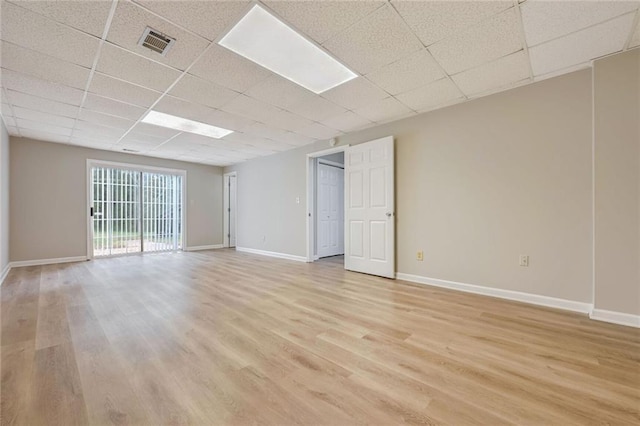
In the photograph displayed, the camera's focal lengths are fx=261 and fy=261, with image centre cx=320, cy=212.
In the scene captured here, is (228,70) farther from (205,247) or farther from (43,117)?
(205,247)

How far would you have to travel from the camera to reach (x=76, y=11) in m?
1.87

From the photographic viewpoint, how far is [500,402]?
1392mm

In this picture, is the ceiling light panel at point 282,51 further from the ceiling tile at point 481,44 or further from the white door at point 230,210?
the white door at point 230,210

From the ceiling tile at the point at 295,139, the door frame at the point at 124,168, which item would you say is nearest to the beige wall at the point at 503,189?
the ceiling tile at the point at 295,139

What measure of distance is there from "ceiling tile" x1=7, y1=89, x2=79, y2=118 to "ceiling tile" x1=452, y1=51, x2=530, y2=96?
16.3ft

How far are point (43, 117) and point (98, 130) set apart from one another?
0.70 metres

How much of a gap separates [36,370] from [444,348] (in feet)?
9.09

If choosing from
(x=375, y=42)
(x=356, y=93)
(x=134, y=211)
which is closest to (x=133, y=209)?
(x=134, y=211)

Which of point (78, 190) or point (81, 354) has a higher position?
point (78, 190)

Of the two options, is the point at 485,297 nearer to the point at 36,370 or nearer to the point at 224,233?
the point at 36,370

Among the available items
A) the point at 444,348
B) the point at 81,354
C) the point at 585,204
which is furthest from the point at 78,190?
the point at 585,204

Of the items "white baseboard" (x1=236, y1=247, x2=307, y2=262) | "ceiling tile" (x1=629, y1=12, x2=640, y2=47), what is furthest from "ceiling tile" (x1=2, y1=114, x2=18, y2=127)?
"ceiling tile" (x1=629, y1=12, x2=640, y2=47)

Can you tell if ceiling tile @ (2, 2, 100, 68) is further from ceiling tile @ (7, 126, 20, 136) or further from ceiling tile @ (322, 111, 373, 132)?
ceiling tile @ (7, 126, 20, 136)

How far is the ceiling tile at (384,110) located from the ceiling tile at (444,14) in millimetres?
1262
